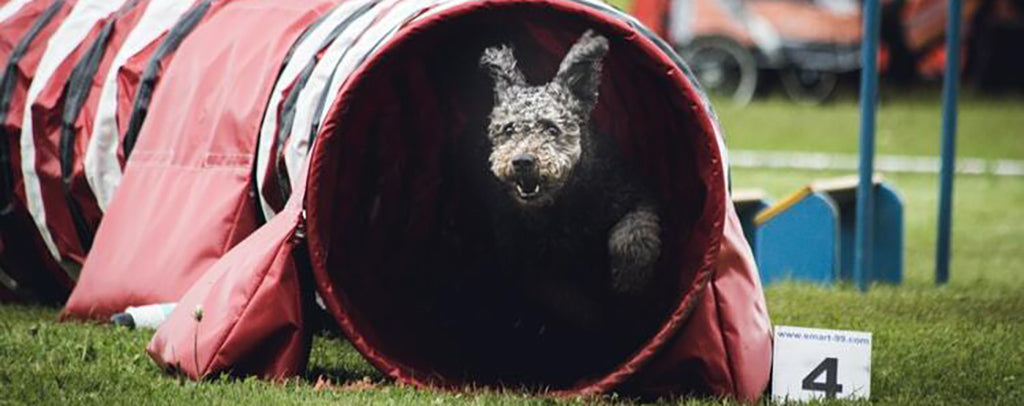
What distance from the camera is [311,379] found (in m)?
5.40

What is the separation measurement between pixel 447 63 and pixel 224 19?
1.13 m

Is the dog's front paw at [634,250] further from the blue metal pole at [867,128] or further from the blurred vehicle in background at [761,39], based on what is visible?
the blurred vehicle in background at [761,39]

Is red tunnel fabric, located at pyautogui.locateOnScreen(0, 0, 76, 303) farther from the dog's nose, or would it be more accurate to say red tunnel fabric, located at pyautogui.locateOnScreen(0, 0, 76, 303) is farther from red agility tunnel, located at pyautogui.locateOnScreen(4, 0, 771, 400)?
the dog's nose

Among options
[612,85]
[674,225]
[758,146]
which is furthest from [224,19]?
[758,146]

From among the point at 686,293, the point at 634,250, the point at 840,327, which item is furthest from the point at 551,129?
the point at 840,327

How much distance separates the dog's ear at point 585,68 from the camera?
17.4ft

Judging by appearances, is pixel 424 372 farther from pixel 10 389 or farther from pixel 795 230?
pixel 795 230

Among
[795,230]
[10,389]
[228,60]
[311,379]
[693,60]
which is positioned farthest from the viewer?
[693,60]

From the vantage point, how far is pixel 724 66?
20.7 metres

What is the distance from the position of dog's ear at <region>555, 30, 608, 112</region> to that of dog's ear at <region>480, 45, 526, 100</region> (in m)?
0.13

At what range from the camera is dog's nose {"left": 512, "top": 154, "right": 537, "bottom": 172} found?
5230mm

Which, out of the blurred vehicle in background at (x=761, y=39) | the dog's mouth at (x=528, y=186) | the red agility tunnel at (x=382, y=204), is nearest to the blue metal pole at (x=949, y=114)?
the red agility tunnel at (x=382, y=204)

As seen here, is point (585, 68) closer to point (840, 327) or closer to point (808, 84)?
point (840, 327)

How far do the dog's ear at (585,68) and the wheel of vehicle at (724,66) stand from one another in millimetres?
14998
